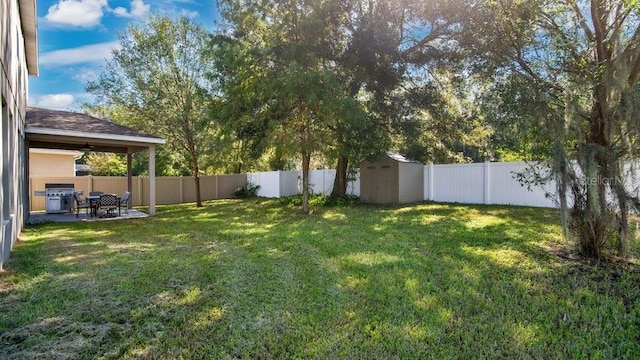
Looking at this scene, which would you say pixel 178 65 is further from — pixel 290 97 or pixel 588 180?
pixel 588 180

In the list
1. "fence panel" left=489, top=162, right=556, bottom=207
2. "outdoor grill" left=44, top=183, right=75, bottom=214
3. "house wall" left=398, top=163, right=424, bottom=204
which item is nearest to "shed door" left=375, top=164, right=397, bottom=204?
"house wall" left=398, top=163, right=424, bottom=204

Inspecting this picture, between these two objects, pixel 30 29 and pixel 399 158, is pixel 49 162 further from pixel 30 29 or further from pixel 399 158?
pixel 399 158

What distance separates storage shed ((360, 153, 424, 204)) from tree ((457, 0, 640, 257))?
787 cm

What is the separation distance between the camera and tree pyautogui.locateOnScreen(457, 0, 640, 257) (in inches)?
181

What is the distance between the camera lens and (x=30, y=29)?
8969mm

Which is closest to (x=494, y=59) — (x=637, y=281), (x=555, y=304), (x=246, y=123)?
(x=637, y=281)

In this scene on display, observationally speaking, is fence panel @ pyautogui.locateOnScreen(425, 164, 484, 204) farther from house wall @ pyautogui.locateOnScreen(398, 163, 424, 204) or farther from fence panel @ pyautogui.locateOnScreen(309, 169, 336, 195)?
fence panel @ pyautogui.locateOnScreen(309, 169, 336, 195)

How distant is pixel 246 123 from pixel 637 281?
9729mm

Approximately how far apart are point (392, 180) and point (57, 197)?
39.3 feet

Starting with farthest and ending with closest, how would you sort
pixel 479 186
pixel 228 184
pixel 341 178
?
1. pixel 228 184
2. pixel 341 178
3. pixel 479 186

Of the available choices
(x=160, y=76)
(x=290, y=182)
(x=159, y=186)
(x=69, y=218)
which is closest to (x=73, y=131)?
(x=69, y=218)

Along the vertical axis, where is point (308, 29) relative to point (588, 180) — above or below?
above

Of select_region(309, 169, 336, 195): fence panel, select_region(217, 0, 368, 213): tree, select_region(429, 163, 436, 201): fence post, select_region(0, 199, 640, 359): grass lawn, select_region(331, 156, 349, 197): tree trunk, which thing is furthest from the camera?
select_region(309, 169, 336, 195): fence panel

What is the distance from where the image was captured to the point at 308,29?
9.59m
